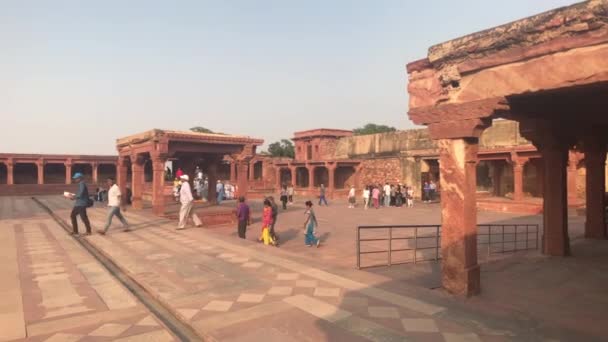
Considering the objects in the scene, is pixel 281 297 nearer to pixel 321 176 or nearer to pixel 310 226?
pixel 310 226

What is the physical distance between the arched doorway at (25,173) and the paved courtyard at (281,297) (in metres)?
33.2

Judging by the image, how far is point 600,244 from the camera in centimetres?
899

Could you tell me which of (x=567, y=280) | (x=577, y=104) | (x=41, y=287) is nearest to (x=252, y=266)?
(x=41, y=287)

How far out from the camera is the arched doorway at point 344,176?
34844mm

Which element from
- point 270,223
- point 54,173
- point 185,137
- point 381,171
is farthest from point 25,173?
point 270,223

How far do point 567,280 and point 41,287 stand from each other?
7.42 meters

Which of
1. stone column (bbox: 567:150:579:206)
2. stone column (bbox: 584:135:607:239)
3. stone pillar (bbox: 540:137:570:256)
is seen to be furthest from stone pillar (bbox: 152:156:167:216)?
stone column (bbox: 567:150:579:206)

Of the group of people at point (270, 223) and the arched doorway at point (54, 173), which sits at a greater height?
the arched doorway at point (54, 173)

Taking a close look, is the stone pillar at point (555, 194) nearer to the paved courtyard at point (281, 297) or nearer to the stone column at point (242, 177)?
the paved courtyard at point (281, 297)

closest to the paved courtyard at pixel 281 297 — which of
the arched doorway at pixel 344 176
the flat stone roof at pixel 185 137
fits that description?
the flat stone roof at pixel 185 137

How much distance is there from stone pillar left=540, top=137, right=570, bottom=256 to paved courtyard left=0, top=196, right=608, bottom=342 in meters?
0.41

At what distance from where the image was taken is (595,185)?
9.49 meters

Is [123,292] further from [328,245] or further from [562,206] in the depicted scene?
[562,206]

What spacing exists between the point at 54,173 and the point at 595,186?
41250mm
